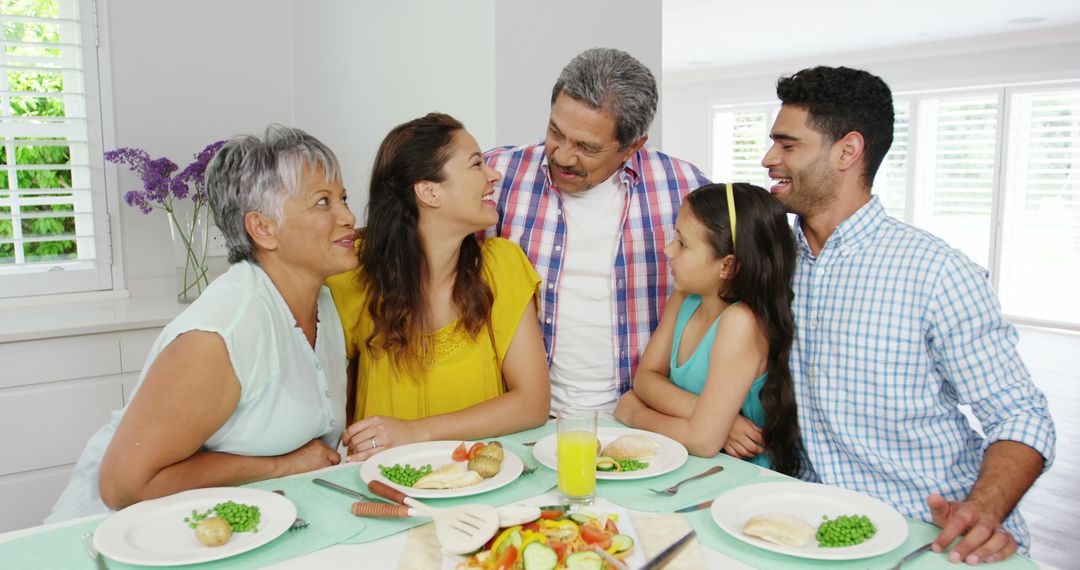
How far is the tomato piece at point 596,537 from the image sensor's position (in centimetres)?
110

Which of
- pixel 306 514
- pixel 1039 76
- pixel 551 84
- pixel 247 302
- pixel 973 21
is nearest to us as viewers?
pixel 306 514

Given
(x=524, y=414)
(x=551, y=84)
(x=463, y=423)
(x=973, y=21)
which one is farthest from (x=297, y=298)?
(x=973, y=21)

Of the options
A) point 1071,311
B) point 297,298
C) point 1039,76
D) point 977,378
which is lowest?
point 1071,311

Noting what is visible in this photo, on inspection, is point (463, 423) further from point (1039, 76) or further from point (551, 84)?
point (1039, 76)

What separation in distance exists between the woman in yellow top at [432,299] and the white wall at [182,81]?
Answer: 6.32ft

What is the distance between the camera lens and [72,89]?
3205 mm

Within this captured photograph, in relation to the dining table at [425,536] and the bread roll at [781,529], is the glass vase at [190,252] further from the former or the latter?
the bread roll at [781,529]

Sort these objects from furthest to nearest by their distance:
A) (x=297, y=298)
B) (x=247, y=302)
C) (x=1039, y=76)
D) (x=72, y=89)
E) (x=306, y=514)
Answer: (x=1039, y=76) → (x=72, y=89) → (x=297, y=298) → (x=247, y=302) → (x=306, y=514)

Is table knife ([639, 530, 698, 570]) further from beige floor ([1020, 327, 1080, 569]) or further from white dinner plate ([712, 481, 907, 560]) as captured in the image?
beige floor ([1020, 327, 1080, 569])

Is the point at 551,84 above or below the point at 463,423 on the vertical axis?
above

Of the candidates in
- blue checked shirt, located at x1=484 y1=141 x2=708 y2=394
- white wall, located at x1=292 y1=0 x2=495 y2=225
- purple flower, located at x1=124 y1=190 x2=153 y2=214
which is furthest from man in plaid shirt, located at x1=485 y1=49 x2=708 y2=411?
purple flower, located at x1=124 y1=190 x2=153 y2=214

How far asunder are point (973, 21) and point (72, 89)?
7512 millimetres

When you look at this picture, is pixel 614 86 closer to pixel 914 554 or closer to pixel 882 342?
pixel 882 342

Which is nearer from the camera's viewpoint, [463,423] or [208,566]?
[208,566]
